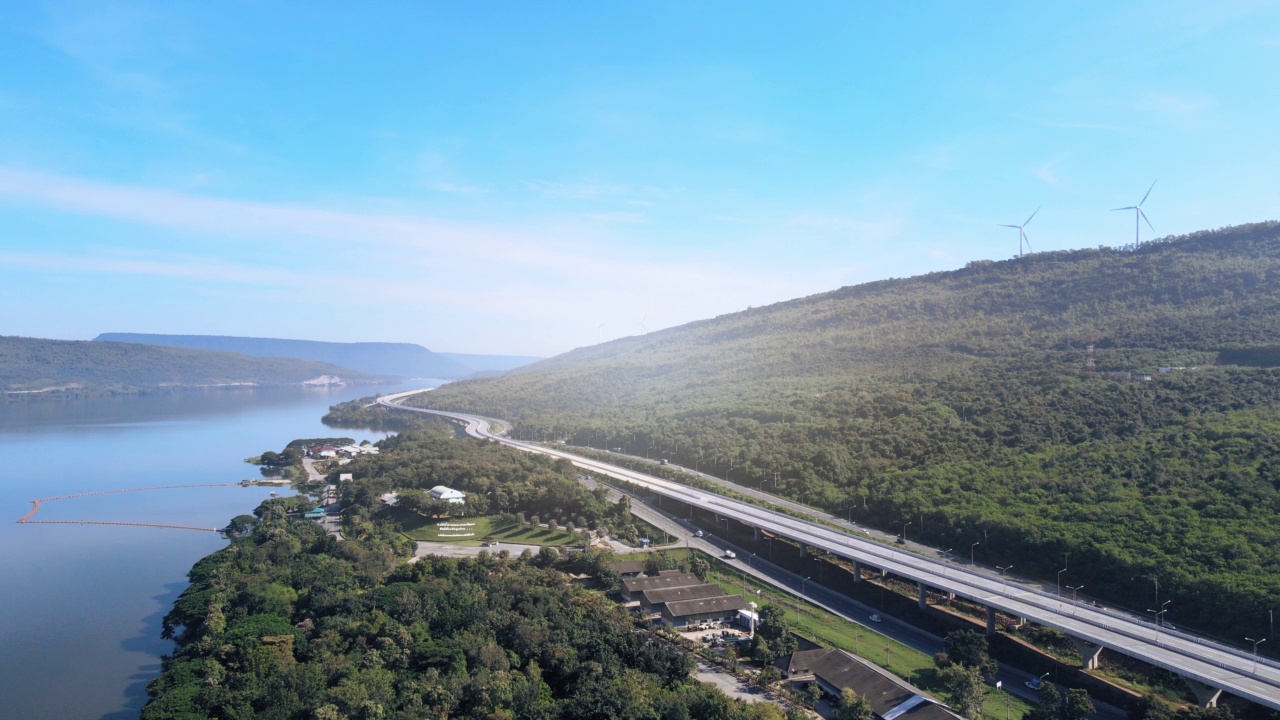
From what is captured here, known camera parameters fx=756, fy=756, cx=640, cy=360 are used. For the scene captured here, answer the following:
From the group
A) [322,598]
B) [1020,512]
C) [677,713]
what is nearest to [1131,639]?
[1020,512]

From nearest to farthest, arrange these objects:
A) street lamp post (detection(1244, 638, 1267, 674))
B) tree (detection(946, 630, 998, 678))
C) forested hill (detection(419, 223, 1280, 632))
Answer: street lamp post (detection(1244, 638, 1267, 674)) → tree (detection(946, 630, 998, 678)) → forested hill (detection(419, 223, 1280, 632))

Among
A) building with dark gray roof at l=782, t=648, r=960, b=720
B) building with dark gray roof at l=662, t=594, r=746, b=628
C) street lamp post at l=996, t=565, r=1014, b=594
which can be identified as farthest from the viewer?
building with dark gray roof at l=662, t=594, r=746, b=628

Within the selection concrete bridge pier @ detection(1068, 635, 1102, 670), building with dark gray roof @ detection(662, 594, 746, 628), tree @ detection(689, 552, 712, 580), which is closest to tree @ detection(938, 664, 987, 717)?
concrete bridge pier @ detection(1068, 635, 1102, 670)

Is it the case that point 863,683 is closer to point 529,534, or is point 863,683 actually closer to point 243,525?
point 529,534

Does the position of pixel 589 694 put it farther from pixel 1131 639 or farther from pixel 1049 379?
pixel 1049 379

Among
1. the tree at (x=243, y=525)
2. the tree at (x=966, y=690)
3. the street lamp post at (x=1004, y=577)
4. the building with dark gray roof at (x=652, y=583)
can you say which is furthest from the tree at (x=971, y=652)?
the tree at (x=243, y=525)

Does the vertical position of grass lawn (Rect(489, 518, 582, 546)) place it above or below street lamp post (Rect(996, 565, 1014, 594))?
below

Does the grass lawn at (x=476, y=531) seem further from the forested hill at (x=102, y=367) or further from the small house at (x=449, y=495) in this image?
the forested hill at (x=102, y=367)

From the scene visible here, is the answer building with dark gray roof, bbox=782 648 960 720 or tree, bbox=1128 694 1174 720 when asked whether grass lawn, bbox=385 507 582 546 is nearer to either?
building with dark gray roof, bbox=782 648 960 720
